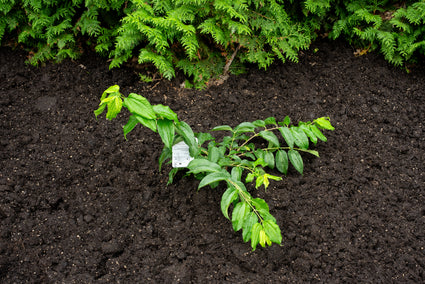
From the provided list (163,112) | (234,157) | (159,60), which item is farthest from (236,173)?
(159,60)

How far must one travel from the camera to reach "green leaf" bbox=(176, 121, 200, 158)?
2.01 metres

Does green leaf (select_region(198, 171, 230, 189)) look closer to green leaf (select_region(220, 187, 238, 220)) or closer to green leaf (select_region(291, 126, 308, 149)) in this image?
green leaf (select_region(220, 187, 238, 220))

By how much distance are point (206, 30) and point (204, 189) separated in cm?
131

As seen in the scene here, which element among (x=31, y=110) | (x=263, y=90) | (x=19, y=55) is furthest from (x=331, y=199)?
(x=19, y=55)

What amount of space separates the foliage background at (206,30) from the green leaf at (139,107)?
1224 millimetres

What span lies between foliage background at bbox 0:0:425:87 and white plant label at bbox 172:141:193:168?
35.0 inches

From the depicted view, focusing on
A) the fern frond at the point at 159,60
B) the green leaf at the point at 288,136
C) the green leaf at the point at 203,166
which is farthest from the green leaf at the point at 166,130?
the fern frond at the point at 159,60

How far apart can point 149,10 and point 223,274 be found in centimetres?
209

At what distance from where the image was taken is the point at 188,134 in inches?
79.8

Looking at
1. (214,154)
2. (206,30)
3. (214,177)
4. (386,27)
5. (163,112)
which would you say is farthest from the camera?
(386,27)

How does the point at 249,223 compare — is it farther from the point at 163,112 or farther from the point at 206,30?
the point at 206,30

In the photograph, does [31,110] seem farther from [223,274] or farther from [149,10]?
[223,274]

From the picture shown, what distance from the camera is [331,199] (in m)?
2.47

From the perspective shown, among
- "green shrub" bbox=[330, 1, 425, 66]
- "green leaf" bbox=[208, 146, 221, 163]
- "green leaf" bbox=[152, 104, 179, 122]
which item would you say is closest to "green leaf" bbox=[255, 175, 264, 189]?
"green leaf" bbox=[208, 146, 221, 163]
